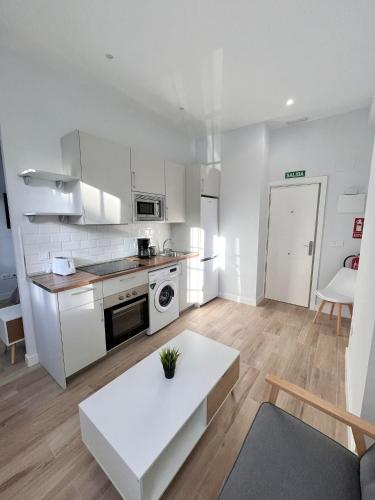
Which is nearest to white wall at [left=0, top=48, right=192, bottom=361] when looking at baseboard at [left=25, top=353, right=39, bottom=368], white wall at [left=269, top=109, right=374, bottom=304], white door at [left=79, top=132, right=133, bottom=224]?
baseboard at [left=25, top=353, right=39, bottom=368]

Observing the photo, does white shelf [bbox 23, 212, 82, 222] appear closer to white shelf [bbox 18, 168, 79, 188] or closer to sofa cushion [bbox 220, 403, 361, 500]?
white shelf [bbox 18, 168, 79, 188]

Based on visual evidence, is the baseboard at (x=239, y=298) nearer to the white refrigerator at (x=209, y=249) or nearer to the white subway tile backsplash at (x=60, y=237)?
the white refrigerator at (x=209, y=249)

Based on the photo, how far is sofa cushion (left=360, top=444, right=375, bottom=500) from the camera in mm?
780

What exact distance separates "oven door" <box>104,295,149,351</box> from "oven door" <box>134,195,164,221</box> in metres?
1.05

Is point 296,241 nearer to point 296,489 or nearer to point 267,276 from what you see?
point 267,276

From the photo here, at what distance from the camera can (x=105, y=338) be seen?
7.09ft

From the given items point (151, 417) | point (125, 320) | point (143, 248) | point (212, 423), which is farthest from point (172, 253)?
point (151, 417)

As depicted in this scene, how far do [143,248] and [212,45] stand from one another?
224cm

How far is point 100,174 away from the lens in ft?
7.41

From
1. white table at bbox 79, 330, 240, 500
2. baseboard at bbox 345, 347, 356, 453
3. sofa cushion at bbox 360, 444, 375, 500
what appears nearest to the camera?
sofa cushion at bbox 360, 444, 375, 500

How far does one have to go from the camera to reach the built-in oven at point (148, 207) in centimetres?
270

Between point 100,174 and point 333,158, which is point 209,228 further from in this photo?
point 333,158

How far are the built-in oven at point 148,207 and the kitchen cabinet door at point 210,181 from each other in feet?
2.42

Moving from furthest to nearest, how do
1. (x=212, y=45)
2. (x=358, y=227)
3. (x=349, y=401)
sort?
1. (x=358, y=227)
2. (x=212, y=45)
3. (x=349, y=401)
